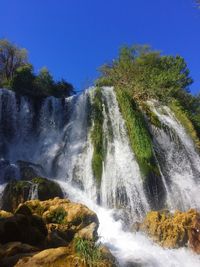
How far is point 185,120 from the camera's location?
2103 cm

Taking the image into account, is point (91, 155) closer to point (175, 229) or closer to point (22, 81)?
point (175, 229)

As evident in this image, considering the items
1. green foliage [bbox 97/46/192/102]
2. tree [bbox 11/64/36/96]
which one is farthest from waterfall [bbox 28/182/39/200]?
tree [bbox 11/64/36/96]

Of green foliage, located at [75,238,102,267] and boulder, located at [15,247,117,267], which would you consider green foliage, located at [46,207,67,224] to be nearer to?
green foliage, located at [75,238,102,267]

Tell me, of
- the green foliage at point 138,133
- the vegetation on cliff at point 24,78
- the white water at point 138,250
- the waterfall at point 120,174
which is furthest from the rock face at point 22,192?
the vegetation on cliff at point 24,78

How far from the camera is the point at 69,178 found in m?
16.5

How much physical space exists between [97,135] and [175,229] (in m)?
8.25

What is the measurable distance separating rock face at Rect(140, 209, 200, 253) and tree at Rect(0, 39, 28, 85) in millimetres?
24449

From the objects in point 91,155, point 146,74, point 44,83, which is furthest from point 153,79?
point 91,155

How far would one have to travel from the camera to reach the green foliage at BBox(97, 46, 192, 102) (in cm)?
2429

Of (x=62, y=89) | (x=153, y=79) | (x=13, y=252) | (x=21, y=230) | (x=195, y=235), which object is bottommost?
(x=13, y=252)

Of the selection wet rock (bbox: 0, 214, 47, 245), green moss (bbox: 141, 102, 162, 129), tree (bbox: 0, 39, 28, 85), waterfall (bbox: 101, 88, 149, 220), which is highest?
tree (bbox: 0, 39, 28, 85)

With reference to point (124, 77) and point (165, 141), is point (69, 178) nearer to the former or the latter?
point (165, 141)

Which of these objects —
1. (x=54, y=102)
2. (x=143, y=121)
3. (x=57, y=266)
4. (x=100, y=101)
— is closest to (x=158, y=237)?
(x=57, y=266)

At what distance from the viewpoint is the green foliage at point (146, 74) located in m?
24.3
